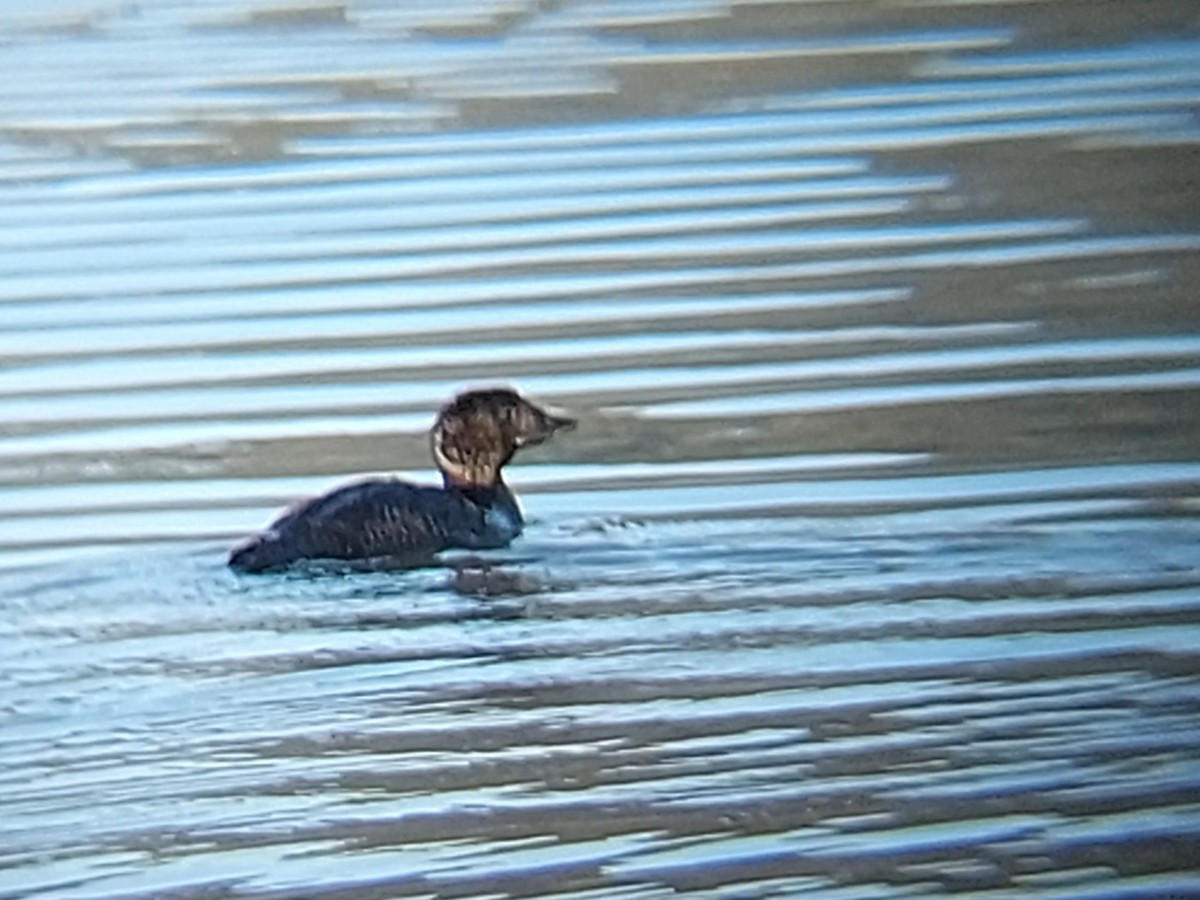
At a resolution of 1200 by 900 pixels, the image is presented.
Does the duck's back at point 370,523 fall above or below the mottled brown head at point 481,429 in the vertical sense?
below

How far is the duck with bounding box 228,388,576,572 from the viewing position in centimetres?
151

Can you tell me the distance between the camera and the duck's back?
152cm

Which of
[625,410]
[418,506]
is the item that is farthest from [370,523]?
[625,410]

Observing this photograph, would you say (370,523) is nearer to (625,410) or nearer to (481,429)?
(481,429)

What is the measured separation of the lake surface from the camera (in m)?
1.47

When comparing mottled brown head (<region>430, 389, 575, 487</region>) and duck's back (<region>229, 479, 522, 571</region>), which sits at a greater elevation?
mottled brown head (<region>430, 389, 575, 487</region>)

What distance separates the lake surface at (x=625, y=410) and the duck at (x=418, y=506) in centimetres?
2

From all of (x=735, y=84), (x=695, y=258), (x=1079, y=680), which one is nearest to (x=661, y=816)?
(x=1079, y=680)

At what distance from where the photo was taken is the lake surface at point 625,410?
57.7 inches

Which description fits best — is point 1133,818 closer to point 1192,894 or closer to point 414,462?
point 1192,894

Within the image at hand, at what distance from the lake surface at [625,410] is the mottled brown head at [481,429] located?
0.02m

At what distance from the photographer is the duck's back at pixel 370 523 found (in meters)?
1.52

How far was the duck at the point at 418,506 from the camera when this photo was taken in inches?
59.6

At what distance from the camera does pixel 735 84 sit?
160 centimetres
